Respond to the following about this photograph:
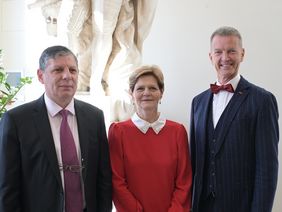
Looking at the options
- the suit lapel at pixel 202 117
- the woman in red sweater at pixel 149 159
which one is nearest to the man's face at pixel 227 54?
the suit lapel at pixel 202 117

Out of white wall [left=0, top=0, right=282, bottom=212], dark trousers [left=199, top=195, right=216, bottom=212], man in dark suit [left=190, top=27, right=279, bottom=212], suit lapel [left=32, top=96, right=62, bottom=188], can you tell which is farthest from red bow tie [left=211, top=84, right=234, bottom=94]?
white wall [left=0, top=0, right=282, bottom=212]

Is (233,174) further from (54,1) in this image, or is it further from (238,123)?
(54,1)

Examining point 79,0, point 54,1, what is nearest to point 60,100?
point 79,0

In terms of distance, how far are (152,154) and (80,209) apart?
356 mm

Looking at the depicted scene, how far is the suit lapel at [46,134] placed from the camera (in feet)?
4.30

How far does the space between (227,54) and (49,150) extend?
78 cm

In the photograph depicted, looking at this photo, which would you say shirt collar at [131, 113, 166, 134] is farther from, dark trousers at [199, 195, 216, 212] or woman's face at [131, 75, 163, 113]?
dark trousers at [199, 195, 216, 212]

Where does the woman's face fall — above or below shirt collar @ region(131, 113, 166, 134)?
→ above

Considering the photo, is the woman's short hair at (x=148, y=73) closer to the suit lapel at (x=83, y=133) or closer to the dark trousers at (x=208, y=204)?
the suit lapel at (x=83, y=133)

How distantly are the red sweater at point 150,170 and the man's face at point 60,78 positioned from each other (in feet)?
0.95

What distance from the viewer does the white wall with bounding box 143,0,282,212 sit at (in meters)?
3.54

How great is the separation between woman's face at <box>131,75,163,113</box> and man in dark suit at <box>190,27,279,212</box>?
223 millimetres

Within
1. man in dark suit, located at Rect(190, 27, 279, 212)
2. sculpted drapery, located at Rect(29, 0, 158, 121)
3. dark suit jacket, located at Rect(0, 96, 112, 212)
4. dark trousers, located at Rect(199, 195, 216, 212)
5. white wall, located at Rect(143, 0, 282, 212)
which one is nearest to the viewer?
dark suit jacket, located at Rect(0, 96, 112, 212)

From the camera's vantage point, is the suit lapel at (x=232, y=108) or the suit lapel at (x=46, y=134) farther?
the suit lapel at (x=232, y=108)
